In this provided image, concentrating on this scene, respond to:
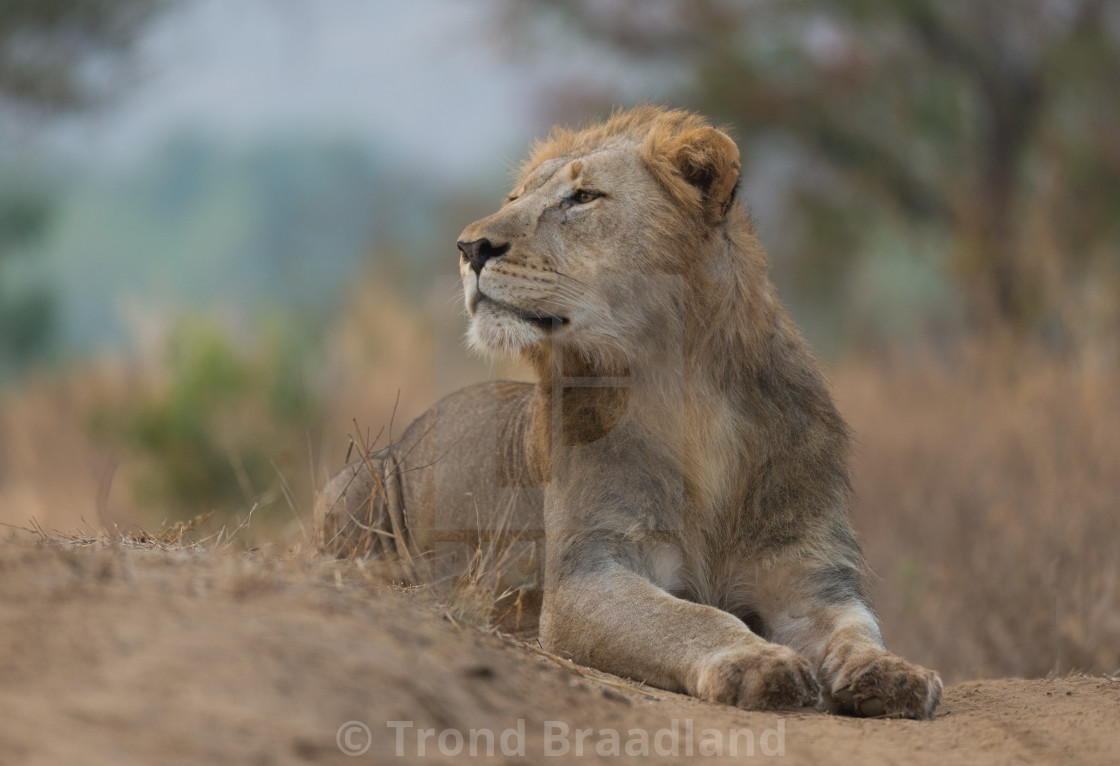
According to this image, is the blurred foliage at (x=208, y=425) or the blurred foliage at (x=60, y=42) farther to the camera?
the blurred foliage at (x=60, y=42)

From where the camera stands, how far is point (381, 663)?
7.76 feet

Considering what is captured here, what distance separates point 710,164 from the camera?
4.08 meters

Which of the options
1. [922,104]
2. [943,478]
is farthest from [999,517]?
[922,104]

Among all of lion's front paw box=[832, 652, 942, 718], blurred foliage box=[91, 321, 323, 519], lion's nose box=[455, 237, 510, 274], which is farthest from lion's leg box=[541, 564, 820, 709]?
blurred foliage box=[91, 321, 323, 519]

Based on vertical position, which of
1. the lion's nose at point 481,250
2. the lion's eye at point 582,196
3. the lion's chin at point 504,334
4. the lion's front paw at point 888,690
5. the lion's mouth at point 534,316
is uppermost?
the lion's eye at point 582,196

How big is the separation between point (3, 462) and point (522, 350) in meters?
10.5

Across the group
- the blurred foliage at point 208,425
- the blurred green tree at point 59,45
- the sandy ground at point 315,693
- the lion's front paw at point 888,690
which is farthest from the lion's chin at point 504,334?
the blurred green tree at point 59,45

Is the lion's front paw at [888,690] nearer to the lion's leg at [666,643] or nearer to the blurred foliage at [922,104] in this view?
the lion's leg at [666,643]

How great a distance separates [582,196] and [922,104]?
41.9ft

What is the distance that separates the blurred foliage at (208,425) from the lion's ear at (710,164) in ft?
21.5

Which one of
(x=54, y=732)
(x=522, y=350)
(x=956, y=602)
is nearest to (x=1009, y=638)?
(x=956, y=602)

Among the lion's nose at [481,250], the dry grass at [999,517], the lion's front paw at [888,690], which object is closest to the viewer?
the lion's front paw at [888,690]

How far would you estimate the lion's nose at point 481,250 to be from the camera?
389cm

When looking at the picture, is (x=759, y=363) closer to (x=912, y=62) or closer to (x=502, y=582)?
(x=502, y=582)
